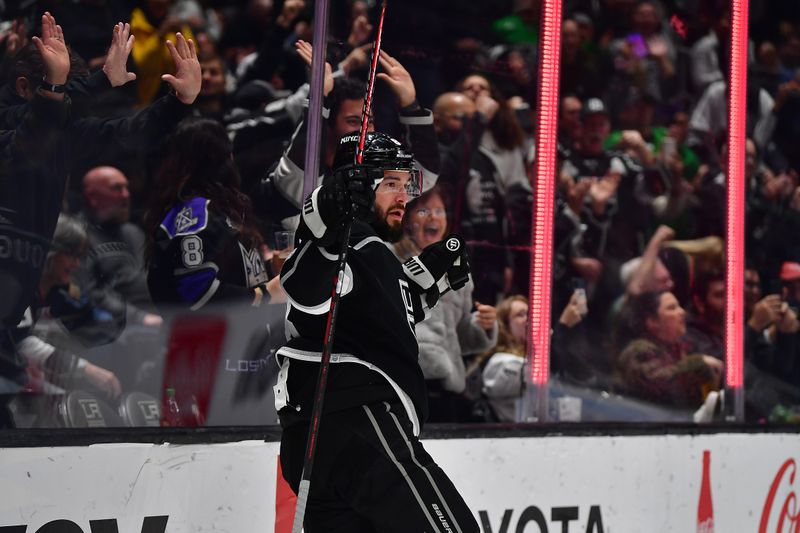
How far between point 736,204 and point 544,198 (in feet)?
3.06

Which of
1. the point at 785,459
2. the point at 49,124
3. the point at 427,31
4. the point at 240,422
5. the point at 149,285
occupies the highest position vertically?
the point at 427,31

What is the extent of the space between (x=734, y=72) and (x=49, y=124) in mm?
2564

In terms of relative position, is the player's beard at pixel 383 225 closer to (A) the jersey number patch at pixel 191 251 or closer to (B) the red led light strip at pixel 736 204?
(A) the jersey number patch at pixel 191 251

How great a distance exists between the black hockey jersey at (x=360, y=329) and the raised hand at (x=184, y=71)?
815 millimetres

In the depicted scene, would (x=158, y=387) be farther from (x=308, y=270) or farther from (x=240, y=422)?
(x=308, y=270)

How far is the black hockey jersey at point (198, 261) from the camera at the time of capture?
11.1 feet

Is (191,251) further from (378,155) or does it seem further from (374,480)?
(374,480)

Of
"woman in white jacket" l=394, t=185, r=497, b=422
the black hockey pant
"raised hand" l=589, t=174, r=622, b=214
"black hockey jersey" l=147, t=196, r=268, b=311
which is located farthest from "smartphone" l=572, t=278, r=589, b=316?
the black hockey pant

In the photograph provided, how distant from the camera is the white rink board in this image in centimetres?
294

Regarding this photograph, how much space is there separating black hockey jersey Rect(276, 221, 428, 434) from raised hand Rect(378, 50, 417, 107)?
973 mm

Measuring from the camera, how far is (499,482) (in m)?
3.70

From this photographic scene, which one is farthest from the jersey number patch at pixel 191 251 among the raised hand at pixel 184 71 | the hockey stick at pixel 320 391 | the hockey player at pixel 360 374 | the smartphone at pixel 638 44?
the smartphone at pixel 638 44

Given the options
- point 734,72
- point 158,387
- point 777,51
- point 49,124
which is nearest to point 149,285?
point 158,387

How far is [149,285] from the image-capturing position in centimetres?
337
